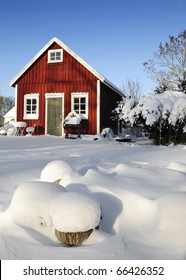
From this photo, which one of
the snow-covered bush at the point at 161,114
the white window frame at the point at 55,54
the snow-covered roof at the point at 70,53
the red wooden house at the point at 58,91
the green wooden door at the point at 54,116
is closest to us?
the snow-covered bush at the point at 161,114

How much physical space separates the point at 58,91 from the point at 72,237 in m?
13.4

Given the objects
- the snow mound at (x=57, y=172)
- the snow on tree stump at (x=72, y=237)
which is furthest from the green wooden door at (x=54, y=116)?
the snow on tree stump at (x=72, y=237)

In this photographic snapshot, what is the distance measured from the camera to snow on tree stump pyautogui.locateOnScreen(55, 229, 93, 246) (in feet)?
8.14

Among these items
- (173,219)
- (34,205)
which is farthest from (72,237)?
(173,219)

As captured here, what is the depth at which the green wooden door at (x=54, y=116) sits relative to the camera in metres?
15.4

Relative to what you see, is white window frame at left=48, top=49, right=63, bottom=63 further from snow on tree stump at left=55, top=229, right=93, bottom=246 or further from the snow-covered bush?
snow on tree stump at left=55, top=229, right=93, bottom=246

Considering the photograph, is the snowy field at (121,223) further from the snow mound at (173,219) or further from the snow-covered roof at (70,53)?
the snow-covered roof at (70,53)

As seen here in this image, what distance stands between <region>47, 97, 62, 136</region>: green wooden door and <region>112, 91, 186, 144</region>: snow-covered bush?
5309 millimetres

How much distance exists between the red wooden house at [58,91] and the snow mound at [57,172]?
10748mm

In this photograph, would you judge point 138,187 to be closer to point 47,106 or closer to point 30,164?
point 30,164

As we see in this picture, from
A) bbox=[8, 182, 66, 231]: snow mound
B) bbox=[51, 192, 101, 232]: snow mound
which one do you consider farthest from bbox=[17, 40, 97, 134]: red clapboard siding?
bbox=[51, 192, 101, 232]: snow mound

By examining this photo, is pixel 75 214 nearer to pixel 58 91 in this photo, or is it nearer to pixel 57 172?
pixel 57 172

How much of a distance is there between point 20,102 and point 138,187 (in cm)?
1371
